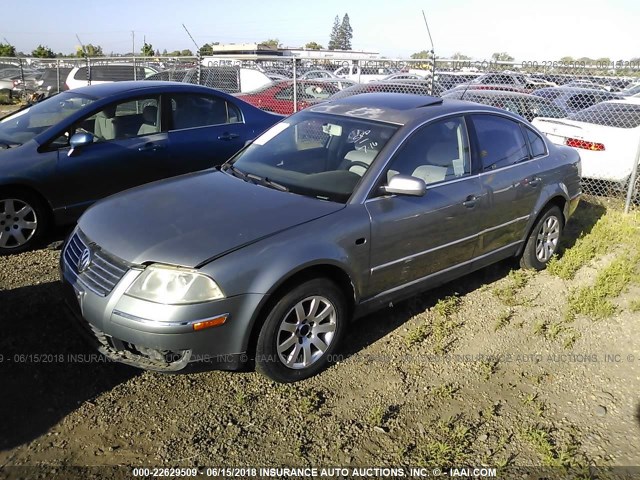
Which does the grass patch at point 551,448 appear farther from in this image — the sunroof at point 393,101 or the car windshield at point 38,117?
the car windshield at point 38,117

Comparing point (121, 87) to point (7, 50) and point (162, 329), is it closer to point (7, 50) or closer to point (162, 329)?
point (162, 329)

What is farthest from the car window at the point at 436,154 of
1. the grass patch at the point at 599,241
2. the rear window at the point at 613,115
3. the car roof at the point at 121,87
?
the rear window at the point at 613,115

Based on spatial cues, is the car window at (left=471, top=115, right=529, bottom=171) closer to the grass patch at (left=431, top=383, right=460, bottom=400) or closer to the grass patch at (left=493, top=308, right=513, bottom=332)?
the grass patch at (left=493, top=308, right=513, bottom=332)

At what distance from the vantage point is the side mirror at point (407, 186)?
365 centimetres

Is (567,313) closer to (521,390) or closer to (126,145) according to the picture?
(521,390)

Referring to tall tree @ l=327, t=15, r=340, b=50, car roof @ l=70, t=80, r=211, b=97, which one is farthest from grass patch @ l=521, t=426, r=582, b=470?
tall tree @ l=327, t=15, r=340, b=50

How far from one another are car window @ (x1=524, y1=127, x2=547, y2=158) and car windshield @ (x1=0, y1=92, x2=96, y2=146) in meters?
4.47

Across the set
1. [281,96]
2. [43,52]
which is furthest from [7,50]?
[281,96]

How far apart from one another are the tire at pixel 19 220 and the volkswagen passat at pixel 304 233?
1.95 meters

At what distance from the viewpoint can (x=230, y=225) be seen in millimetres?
3309

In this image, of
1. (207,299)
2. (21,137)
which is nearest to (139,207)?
(207,299)

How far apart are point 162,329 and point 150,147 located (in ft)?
11.7

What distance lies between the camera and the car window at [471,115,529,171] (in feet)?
15.1

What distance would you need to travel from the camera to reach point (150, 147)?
603 cm
